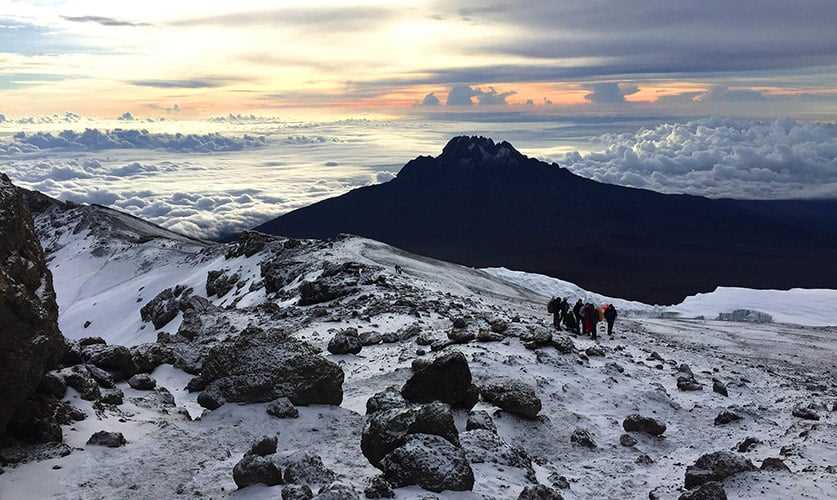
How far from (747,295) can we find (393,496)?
393 ft

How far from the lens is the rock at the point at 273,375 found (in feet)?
54.1

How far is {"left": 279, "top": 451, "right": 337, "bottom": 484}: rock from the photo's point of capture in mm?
11938

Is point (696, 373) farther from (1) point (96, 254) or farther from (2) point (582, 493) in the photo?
(1) point (96, 254)

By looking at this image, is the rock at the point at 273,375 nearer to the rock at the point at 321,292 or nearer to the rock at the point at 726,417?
the rock at the point at 726,417

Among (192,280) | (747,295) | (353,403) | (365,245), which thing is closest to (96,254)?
(192,280)

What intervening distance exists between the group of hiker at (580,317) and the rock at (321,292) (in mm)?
11033

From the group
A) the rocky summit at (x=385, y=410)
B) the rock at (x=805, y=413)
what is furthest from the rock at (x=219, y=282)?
the rock at (x=805, y=413)

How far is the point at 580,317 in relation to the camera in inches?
1275

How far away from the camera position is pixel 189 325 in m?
31.0

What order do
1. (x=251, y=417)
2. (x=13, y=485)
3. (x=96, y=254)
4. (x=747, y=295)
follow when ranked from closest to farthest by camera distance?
(x=13, y=485) < (x=251, y=417) < (x=96, y=254) < (x=747, y=295)

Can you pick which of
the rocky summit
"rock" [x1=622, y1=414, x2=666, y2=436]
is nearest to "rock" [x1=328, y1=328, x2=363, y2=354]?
the rocky summit

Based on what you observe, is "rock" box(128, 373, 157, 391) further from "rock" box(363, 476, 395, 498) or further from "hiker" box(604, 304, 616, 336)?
"hiker" box(604, 304, 616, 336)

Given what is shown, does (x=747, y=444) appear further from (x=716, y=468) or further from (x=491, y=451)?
(x=491, y=451)

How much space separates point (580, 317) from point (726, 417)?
39.5 ft
